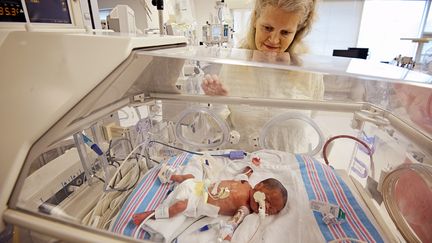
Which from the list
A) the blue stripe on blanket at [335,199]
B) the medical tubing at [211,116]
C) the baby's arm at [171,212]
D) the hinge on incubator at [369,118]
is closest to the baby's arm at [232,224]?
the baby's arm at [171,212]

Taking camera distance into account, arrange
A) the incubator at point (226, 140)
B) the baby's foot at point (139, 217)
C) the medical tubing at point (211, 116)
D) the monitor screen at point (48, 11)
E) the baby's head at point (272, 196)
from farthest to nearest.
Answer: the medical tubing at point (211, 116), the baby's head at point (272, 196), the baby's foot at point (139, 217), the monitor screen at point (48, 11), the incubator at point (226, 140)

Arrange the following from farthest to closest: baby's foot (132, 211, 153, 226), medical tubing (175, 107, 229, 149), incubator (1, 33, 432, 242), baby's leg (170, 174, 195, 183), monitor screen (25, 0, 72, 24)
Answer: medical tubing (175, 107, 229, 149) → baby's leg (170, 174, 195, 183) → baby's foot (132, 211, 153, 226) → monitor screen (25, 0, 72, 24) → incubator (1, 33, 432, 242)

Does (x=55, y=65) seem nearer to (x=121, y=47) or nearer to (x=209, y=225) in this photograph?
(x=121, y=47)

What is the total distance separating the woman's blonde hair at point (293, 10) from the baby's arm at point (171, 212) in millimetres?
791

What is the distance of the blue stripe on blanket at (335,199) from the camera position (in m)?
0.79

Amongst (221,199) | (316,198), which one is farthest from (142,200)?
(316,198)

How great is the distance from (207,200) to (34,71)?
668mm

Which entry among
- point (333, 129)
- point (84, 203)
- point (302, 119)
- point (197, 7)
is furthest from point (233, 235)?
point (197, 7)

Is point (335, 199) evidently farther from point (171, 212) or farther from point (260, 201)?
point (171, 212)

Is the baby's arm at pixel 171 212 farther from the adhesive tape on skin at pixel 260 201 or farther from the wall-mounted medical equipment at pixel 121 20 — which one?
the wall-mounted medical equipment at pixel 121 20

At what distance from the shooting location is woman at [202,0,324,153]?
0.97 m

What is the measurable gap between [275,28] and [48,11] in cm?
85

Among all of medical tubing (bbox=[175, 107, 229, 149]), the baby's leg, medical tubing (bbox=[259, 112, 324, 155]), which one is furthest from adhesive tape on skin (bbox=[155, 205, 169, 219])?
medical tubing (bbox=[259, 112, 324, 155])

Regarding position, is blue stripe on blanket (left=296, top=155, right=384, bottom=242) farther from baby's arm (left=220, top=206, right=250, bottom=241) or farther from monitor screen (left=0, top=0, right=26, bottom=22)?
monitor screen (left=0, top=0, right=26, bottom=22)
